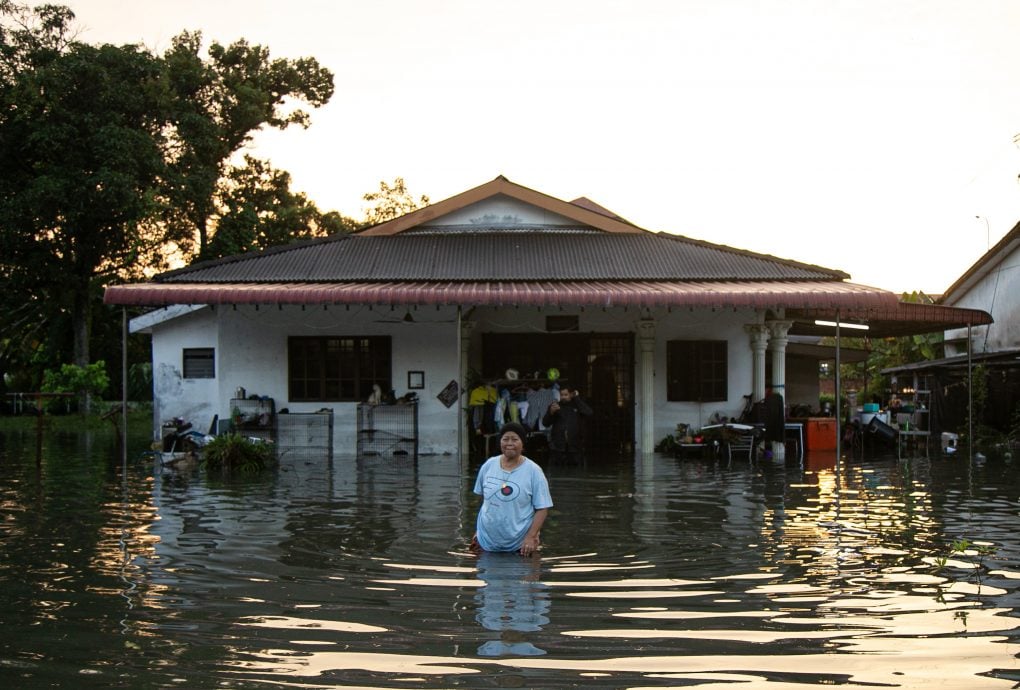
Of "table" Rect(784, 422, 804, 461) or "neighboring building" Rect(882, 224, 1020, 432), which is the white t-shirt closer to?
"table" Rect(784, 422, 804, 461)

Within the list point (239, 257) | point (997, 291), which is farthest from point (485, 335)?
point (997, 291)

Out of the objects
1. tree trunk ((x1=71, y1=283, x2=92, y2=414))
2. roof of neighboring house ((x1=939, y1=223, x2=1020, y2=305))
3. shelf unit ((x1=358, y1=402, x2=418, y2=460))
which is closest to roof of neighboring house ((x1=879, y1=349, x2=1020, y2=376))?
roof of neighboring house ((x1=939, y1=223, x2=1020, y2=305))

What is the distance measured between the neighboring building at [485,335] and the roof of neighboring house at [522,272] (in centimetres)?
7

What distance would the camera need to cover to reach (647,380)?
21172 millimetres

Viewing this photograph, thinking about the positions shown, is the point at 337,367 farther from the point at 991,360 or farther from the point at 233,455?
the point at 991,360

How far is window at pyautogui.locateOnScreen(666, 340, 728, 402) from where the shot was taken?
71.6 ft

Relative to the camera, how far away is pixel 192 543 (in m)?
10.4

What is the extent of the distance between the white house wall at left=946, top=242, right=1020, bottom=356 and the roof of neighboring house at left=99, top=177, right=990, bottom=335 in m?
2.96

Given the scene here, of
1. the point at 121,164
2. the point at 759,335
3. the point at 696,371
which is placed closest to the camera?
the point at 759,335

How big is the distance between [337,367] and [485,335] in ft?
9.92

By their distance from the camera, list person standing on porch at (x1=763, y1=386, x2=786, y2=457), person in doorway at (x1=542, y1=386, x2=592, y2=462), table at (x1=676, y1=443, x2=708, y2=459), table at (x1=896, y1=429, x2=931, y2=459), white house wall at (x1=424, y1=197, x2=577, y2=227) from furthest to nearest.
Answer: white house wall at (x1=424, y1=197, x2=577, y2=227), table at (x1=896, y1=429, x2=931, y2=459), table at (x1=676, y1=443, x2=708, y2=459), person standing on porch at (x1=763, y1=386, x2=786, y2=457), person in doorway at (x1=542, y1=386, x2=592, y2=462)

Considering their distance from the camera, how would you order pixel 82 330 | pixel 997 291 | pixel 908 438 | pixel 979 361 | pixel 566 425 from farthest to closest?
pixel 82 330 < pixel 997 291 < pixel 908 438 < pixel 979 361 < pixel 566 425

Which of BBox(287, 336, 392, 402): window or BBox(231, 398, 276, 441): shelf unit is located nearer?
BBox(231, 398, 276, 441): shelf unit

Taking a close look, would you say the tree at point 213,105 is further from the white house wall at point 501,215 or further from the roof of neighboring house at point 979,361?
the roof of neighboring house at point 979,361
